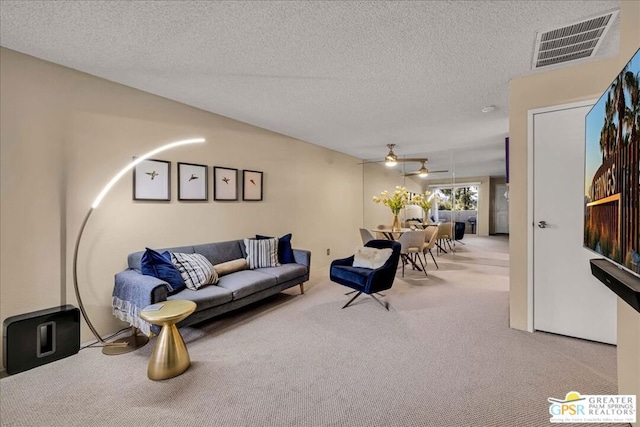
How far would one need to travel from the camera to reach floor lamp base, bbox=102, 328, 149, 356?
2510 mm

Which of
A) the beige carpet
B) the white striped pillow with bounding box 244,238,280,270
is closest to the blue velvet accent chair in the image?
the beige carpet

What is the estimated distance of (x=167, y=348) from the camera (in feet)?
7.09

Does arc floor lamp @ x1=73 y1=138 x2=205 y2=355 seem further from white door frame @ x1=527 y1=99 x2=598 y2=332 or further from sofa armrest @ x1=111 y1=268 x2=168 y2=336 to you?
white door frame @ x1=527 y1=99 x2=598 y2=332

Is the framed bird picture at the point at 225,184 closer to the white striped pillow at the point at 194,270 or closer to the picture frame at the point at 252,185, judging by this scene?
the picture frame at the point at 252,185

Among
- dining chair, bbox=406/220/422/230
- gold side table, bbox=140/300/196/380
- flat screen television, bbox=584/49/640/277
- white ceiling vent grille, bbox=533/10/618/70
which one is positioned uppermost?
white ceiling vent grille, bbox=533/10/618/70

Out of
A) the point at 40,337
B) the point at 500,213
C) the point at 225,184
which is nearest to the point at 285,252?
the point at 225,184

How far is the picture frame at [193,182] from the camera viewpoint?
3.46m

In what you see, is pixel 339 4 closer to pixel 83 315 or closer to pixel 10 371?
pixel 83 315

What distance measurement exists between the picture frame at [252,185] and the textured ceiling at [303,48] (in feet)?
3.00

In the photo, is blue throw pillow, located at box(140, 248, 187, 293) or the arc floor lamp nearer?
the arc floor lamp

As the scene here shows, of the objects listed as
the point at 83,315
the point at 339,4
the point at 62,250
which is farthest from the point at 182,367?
the point at 339,4

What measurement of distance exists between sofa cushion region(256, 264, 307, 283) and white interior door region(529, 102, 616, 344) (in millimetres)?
2634

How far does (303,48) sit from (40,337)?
3.11 metres

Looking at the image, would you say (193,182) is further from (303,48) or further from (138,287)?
(303,48)
